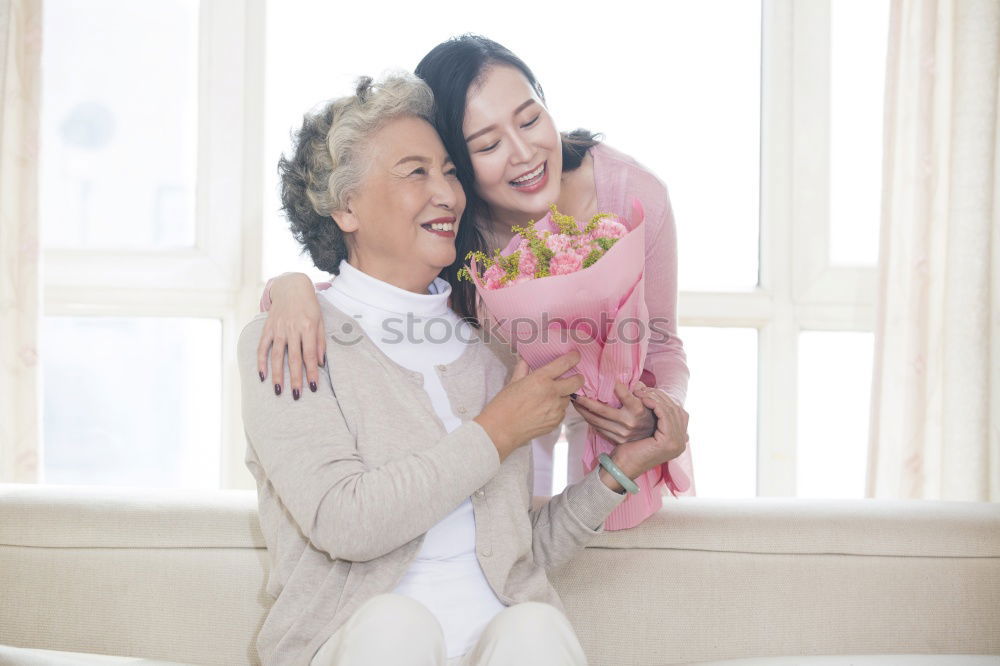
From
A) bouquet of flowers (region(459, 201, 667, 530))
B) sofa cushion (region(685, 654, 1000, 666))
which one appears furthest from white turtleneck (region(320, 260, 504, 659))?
sofa cushion (region(685, 654, 1000, 666))

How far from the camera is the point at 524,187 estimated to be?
1872 millimetres

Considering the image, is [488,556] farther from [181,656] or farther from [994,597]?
[994,597]

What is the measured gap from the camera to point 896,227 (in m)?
2.89

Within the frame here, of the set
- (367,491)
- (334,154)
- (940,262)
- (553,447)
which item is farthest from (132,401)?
(940,262)

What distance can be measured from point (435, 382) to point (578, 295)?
381mm

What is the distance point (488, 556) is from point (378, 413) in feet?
1.06

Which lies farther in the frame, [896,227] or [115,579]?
[896,227]

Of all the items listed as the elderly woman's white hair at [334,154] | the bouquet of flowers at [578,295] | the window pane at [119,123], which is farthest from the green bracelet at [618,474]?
the window pane at [119,123]

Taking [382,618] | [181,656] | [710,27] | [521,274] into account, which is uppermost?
[710,27]

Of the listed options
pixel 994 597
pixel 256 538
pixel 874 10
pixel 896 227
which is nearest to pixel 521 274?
pixel 256 538

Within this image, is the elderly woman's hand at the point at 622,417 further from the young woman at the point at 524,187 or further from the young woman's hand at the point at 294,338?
the young woman's hand at the point at 294,338

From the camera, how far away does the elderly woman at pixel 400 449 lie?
1.36 metres

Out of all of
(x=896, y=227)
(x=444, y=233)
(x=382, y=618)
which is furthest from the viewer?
(x=896, y=227)

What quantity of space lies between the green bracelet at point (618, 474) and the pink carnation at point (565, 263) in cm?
43
